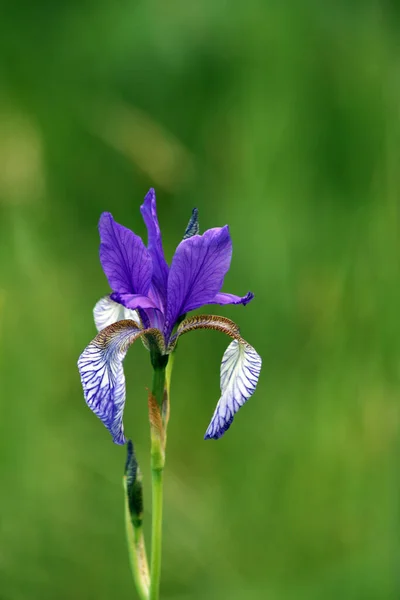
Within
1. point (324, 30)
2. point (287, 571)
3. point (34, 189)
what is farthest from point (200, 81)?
point (287, 571)

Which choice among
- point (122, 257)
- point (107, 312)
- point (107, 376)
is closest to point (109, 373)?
point (107, 376)

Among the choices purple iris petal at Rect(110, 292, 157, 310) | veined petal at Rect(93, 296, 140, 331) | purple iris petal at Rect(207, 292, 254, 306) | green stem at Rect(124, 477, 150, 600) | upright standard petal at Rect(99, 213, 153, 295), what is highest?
upright standard petal at Rect(99, 213, 153, 295)

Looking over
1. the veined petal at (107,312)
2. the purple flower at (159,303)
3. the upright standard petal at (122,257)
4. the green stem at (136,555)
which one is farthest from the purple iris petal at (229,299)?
the green stem at (136,555)

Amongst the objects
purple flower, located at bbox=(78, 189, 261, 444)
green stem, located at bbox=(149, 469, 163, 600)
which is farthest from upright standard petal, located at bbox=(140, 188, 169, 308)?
green stem, located at bbox=(149, 469, 163, 600)

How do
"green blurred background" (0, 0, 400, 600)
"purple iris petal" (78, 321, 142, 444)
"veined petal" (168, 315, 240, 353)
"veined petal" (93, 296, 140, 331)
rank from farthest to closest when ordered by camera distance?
"green blurred background" (0, 0, 400, 600)
"veined petal" (93, 296, 140, 331)
"veined petal" (168, 315, 240, 353)
"purple iris petal" (78, 321, 142, 444)

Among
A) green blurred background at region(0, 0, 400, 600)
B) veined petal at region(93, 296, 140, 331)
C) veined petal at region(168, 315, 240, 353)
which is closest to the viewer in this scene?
veined petal at region(168, 315, 240, 353)

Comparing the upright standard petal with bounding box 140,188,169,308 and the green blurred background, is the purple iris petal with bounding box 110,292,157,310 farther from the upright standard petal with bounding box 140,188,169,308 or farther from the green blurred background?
the green blurred background
